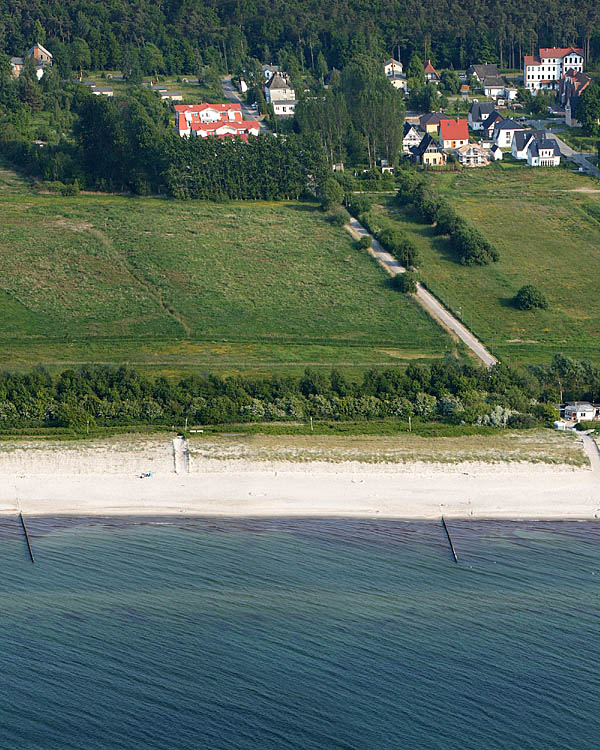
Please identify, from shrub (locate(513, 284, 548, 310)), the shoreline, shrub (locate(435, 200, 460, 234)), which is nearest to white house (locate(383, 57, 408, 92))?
shrub (locate(435, 200, 460, 234))

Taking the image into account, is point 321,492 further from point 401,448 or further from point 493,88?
point 493,88

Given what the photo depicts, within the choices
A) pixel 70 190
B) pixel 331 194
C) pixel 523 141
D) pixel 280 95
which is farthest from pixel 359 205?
pixel 280 95

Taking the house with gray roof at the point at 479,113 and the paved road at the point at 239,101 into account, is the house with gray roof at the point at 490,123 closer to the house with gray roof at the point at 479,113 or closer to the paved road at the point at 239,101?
the house with gray roof at the point at 479,113

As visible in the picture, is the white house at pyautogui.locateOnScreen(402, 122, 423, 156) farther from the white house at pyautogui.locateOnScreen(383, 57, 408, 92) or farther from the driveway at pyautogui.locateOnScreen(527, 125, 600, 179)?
the white house at pyautogui.locateOnScreen(383, 57, 408, 92)

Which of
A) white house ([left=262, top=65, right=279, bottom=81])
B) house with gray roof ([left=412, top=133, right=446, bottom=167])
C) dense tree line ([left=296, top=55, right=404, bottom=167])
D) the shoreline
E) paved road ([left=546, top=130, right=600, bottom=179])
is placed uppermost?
white house ([left=262, top=65, right=279, bottom=81])

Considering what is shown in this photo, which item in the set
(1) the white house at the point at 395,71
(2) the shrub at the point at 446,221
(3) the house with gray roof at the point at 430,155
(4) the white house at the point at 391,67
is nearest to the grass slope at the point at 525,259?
(2) the shrub at the point at 446,221
